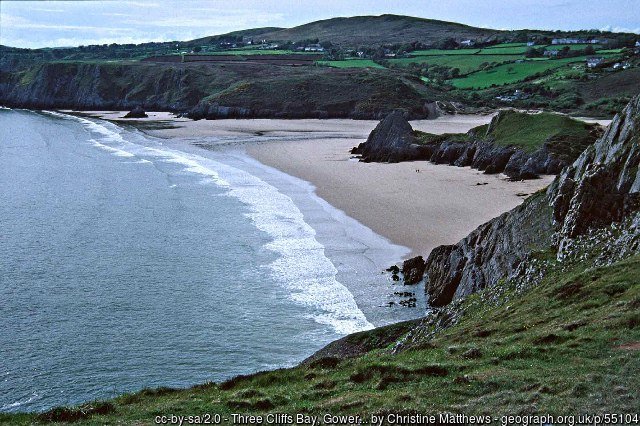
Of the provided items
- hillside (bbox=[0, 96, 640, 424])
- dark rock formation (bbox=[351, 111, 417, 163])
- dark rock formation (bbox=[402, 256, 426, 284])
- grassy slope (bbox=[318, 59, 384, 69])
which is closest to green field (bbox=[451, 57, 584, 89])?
grassy slope (bbox=[318, 59, 384, 69])

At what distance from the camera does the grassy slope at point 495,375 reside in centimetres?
1274

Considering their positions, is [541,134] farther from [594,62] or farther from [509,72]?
[509,72]

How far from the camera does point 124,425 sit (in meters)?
14.0

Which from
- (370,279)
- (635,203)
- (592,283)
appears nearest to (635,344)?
(592,283)

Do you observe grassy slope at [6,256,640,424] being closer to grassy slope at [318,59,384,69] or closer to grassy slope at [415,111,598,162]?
grassy slope at [415,111,598,162]

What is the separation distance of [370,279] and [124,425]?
59.3 ft

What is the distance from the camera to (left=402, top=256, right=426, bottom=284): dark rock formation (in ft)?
99.1

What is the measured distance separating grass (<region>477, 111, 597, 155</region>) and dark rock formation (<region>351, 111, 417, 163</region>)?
7.93m

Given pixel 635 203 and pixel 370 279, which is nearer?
pixel 635 203

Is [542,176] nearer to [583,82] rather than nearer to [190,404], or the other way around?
[190,404]

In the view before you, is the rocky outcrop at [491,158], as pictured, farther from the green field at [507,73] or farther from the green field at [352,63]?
the green field at [352,63]

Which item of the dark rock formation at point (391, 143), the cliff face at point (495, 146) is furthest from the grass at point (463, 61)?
the cliff face at point (495, 146)

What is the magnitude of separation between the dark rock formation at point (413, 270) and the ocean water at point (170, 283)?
0.79 m

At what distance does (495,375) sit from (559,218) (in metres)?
11.4
